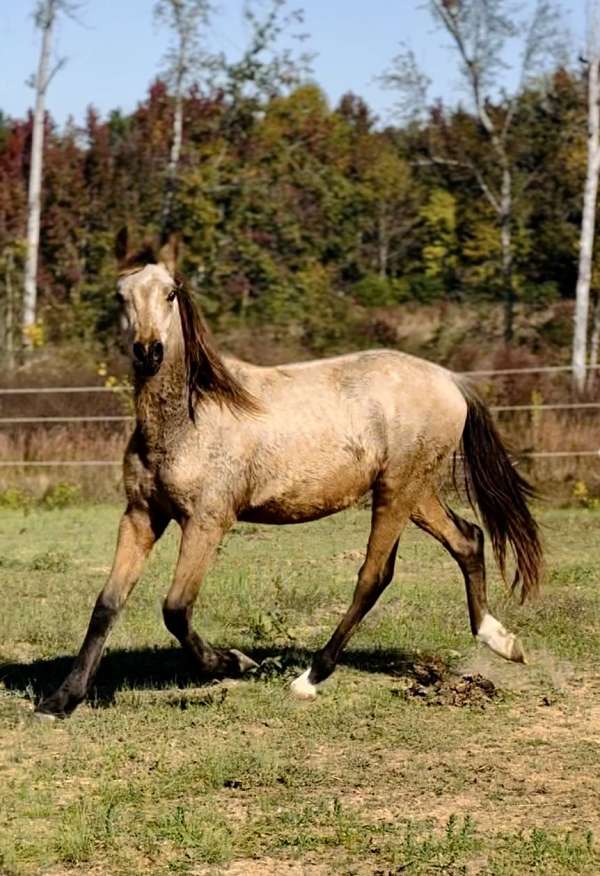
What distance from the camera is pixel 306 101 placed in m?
36.1

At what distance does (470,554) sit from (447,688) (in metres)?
0.93

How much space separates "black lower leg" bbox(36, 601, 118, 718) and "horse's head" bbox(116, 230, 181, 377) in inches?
45.2

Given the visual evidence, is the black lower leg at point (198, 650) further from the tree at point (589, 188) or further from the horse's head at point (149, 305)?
the tree at point (589, 188)

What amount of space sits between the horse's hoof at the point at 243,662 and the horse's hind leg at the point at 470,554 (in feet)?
3.71

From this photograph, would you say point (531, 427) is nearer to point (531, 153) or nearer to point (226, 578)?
point (226, 578)

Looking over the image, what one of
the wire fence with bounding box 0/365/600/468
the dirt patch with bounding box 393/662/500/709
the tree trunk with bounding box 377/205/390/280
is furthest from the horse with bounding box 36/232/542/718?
the tree trunk with bounding box 377/205/390/280

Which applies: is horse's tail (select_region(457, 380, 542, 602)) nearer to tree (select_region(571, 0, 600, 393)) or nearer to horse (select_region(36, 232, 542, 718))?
horse (select_region(36, 232, 542, 718))

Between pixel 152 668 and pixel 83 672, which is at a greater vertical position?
pixel 83 672

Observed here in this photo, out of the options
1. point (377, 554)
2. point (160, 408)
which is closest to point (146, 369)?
point (160, 408)

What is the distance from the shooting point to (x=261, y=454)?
6.84 meters

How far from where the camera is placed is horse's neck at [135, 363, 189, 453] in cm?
663

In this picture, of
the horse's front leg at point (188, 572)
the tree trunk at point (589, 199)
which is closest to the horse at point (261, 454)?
the horse's front leg at point (188, 572)

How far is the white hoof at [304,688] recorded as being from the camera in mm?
6782

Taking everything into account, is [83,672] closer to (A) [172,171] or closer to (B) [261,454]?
(B) [261,454]
